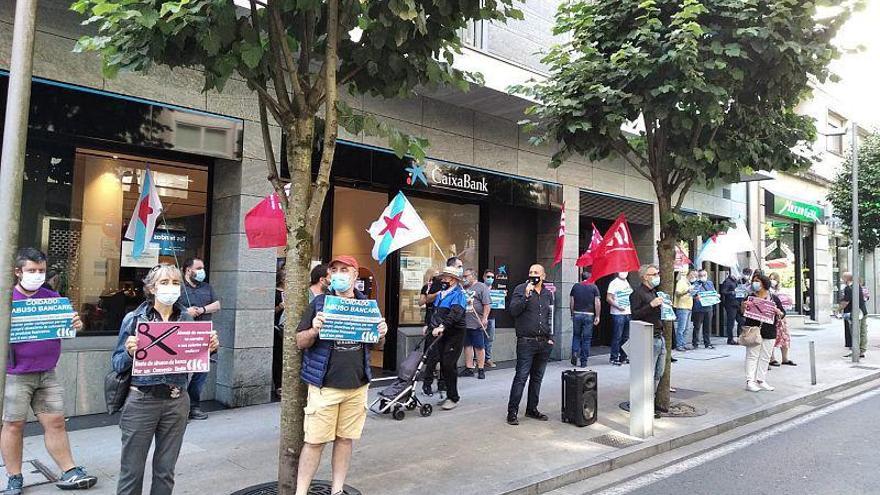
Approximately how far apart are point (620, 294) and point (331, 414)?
9.59 metres

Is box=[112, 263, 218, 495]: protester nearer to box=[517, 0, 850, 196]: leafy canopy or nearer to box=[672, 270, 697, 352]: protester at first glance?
box=[517, 0, 850, 196]: leafy canopy

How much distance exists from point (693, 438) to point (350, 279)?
16.7ft

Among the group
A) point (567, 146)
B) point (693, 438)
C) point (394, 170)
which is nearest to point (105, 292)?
point (394, 170)

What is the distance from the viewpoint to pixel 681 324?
14414 millimetres

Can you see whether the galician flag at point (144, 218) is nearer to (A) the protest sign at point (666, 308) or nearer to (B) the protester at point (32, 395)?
(B) the protester at point (32, 395)

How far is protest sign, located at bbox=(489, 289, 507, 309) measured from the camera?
468 inches

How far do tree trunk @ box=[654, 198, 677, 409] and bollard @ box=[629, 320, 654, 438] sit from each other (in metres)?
1.49

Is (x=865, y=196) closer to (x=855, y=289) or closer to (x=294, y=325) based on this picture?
(x=855, y=289)

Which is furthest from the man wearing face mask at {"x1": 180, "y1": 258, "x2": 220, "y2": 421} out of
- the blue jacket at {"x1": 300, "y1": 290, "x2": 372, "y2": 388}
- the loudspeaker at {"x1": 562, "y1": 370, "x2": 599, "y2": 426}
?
the loudspeaker at {"x1": 562, "y1": 370, "x2": 599, "y2": 426}

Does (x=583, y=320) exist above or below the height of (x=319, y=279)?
below

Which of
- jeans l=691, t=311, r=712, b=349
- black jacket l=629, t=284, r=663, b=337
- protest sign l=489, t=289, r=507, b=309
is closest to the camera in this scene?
black jacket l=629, t=284, r=663, b=337

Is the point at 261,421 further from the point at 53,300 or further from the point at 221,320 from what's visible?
the point at 53,300

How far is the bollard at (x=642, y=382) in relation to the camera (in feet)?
22.0

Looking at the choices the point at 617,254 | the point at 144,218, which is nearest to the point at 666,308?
the point at 617,254
